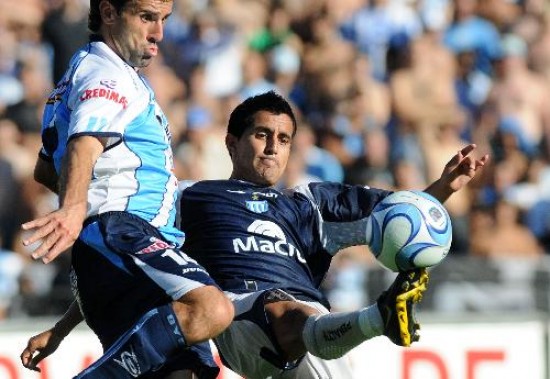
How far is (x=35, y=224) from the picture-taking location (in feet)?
17.3

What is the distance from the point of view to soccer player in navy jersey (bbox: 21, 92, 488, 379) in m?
6.74

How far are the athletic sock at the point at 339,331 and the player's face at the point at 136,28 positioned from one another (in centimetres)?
147

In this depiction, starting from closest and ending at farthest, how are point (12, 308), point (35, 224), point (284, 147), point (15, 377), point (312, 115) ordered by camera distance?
point (35, 224), point (284, 147), point (15, 377), point (12, 308), point (312, 115)

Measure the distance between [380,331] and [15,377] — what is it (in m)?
3.79

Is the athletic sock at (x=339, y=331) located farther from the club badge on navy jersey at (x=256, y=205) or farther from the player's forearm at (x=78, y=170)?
the player's forearm at (x=78, y=170)

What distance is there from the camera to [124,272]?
230 inches

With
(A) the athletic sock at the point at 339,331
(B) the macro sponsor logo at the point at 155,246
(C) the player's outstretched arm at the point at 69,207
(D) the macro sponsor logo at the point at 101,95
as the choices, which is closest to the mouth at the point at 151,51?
→ (D) the macro sponsor logo at the point at 101,95

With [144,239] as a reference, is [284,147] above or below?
above

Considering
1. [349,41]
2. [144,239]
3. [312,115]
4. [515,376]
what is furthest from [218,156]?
[144,239]

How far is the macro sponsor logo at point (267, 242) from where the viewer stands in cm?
714

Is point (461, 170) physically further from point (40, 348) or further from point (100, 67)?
point (40, 348)

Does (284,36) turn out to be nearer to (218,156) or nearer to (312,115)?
(312,115)

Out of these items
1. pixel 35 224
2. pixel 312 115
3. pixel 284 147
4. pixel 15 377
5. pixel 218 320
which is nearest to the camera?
pixel 35 224

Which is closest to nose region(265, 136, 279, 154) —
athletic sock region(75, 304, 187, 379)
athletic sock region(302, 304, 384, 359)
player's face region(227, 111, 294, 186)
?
player's face region(227, 111, 294, 186)
